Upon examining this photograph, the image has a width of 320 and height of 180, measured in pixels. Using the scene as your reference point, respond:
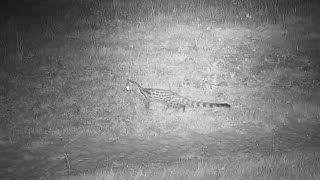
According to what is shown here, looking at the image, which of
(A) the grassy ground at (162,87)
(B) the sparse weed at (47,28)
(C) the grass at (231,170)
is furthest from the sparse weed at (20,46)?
(C) the grass at (231,170)

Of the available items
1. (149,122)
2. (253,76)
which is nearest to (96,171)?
(149,122)

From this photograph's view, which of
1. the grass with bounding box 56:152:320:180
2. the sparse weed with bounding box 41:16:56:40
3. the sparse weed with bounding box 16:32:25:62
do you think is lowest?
the grass with bounding box 56:152:320:180

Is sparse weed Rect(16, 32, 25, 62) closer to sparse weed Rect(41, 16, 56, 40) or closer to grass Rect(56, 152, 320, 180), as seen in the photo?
sparse weed Rect(41, 16, 56, 40)

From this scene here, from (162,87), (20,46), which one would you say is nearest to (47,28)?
(20,46)

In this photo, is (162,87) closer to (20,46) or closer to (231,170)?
(231,170)

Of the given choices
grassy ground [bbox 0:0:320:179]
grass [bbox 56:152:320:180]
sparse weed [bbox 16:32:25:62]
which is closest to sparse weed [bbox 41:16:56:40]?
grassy ground [bbox 0:0:320:179]

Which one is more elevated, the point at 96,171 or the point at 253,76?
the point at 253,76

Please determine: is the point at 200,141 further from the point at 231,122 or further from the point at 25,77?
the point at 25,77

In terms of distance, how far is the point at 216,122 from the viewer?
8.87 metres

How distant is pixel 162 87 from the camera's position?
1050cm

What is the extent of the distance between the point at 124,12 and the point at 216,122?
350 inches

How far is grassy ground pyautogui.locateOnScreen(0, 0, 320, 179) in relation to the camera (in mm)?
7215

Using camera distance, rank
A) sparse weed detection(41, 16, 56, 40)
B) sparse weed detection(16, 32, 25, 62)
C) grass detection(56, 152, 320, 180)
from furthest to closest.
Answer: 1. sparse weed detection(41, 16, 56, 40)
2. sparse weed detection(16, 32, 25, 62)
3. grass detection(56, 152, 320, 180)

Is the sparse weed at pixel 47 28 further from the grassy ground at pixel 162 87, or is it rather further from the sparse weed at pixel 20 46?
the sparse weed at pixel 20 46
